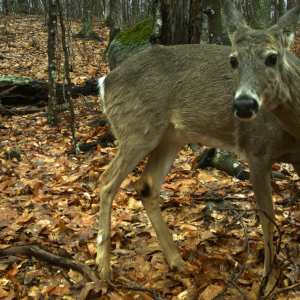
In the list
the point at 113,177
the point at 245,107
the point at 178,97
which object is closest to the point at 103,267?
the point at 113,177

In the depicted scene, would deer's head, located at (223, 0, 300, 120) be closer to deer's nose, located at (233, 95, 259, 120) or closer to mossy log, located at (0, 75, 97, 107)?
deer's nose, located at (233, 95, 259, 120)

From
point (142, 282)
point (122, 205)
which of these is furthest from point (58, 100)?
point (142, 282)

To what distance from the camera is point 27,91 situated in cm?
1198

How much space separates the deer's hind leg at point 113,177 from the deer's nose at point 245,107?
4.65ft

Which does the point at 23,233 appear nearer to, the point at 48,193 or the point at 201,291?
Result: the point at 48,193

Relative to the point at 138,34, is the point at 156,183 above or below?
below

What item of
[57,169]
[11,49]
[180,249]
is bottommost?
[11,49]

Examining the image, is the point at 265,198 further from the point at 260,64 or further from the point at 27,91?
the point at 27,91

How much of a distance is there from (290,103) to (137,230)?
2172 mm

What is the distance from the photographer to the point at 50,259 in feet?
14.6

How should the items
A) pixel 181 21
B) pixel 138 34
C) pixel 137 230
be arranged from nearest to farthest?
pixel 137 230
pixel 181 21
pixel 138 34

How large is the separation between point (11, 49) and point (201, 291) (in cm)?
1947

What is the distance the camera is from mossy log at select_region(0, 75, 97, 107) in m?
11.8

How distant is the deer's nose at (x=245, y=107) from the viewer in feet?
10.4
